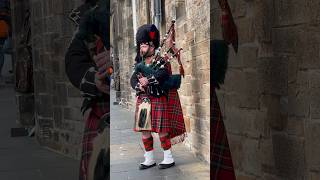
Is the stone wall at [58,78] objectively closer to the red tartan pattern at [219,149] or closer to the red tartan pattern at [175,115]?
the red tartan pattern at [219,149]

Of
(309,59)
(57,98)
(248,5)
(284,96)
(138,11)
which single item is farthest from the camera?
(138,11)

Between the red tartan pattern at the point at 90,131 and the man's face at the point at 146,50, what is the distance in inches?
133

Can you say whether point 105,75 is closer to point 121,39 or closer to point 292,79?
point 292,79

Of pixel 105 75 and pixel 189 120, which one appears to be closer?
pixel 105 75

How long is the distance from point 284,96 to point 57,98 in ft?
5.58

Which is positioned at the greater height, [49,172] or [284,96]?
[284,96]

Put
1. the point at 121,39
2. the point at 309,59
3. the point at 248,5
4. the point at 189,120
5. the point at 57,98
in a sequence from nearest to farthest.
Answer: the point at 309,59
the point at 248,5
the point at 57,98
the point at 189,120
the point at 121,39

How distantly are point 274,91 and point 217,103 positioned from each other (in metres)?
0.76

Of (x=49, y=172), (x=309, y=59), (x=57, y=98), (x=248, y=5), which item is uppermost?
(x=248, y=5)

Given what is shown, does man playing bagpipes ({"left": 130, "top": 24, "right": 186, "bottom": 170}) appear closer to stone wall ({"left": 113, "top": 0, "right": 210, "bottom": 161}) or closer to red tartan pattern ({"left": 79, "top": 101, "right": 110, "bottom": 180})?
stone wall ({"left": 113, "top": 0, "right": 210, "bottom": 161})

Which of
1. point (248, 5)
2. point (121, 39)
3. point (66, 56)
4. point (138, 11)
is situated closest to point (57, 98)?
point (66, 56)

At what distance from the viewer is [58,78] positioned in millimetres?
3926

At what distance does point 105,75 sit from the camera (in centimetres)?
351

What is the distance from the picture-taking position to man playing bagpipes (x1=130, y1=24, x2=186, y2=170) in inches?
265
